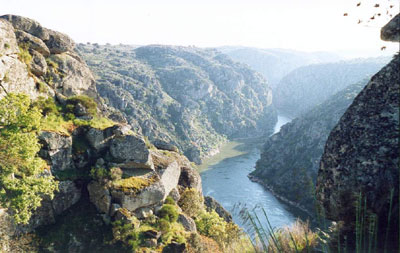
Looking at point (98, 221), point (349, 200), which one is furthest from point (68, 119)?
point (349, 200)

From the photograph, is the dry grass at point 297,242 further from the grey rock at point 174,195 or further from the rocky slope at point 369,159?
the grey rock at point 174,195

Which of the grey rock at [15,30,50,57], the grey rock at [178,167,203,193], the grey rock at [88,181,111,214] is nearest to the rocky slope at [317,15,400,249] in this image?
the grey rock at [88,181,111,214]

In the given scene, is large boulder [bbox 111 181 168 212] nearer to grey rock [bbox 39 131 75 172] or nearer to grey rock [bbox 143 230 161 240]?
grey rock [bbox 143 230 161 240]

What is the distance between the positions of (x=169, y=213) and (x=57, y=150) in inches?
571

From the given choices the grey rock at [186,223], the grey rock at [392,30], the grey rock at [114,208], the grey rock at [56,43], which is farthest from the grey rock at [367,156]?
the grey rock at [56,43]

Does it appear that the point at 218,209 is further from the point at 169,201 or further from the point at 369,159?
the point at 369,159

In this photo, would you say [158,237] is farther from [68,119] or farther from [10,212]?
[68,119]

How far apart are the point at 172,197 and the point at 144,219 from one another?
6.74m

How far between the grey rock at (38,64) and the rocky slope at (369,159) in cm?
4174

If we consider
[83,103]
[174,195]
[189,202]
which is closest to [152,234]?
[174,195]

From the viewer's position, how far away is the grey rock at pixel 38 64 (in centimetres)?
3978

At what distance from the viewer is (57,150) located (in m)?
32.9

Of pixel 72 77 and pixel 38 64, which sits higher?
pixel 38 64

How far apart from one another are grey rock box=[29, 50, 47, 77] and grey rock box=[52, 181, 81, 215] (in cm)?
1666
